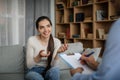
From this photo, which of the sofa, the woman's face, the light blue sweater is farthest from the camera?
the sofa

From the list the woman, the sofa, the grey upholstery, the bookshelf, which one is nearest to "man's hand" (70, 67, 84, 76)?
the woman

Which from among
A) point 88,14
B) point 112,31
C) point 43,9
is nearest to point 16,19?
→ point 43,9

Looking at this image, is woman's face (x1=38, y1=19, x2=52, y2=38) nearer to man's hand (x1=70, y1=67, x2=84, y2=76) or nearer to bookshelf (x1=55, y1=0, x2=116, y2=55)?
man's hand (x1=70, y1=67, x2=84, y2=76)

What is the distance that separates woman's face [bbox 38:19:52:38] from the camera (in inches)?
96.1

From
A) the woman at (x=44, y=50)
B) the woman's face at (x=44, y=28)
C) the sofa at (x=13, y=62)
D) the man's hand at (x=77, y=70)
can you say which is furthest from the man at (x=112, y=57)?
the sofa at (x=13, y=62)

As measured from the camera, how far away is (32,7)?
5.10 meters

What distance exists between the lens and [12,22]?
487 centimetres

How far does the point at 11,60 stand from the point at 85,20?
7.43 ft

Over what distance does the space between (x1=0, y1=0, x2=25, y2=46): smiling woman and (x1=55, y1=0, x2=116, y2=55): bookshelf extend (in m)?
0.97

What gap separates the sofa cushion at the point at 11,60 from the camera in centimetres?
296

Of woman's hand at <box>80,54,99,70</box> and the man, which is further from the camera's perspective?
woman's hand at <box>80,54,99,70</box>

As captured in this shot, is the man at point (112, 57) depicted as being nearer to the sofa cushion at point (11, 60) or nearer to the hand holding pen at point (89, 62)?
the hand holding pen at point (89, 62)

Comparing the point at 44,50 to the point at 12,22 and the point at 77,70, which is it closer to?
the point at 77,70

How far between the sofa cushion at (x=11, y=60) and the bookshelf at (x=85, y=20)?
1960mm
